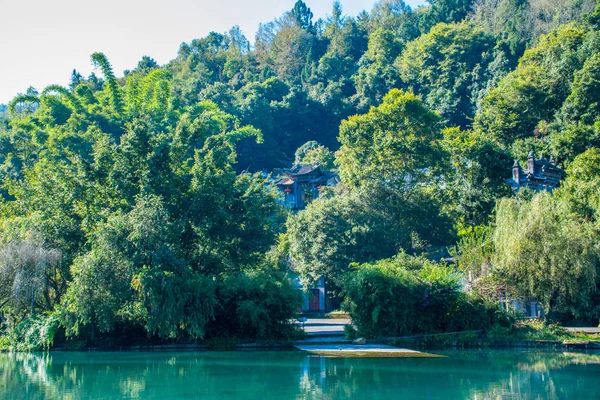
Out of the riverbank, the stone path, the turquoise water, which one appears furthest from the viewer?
the riverbank

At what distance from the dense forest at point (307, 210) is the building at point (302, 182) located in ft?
18.1

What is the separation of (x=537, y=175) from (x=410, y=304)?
56.4ft

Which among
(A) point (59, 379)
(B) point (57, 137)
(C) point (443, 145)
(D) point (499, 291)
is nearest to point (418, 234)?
(C) point (443, 145)

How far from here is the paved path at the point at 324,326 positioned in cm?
2374

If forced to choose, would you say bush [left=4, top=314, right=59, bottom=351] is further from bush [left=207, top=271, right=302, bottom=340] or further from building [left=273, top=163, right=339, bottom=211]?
building [left=273, top=163, right=339, bottom=211]

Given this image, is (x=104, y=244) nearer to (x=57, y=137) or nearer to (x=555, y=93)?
(x=57, y=137)

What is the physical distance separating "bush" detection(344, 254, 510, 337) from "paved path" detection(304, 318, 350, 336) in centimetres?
176

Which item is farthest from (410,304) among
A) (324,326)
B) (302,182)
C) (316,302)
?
(302,182)

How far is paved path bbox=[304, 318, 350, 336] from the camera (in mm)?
23742

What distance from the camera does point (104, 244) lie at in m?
20.8

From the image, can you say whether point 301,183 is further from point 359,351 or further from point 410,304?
point 359,351

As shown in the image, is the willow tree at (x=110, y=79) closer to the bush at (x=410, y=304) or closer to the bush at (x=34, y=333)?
the bush at (x=34, y=333)

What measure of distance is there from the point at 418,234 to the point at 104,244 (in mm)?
16274

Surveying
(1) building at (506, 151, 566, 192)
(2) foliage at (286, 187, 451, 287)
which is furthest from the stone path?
(1) building at (506, 151, 566, 192)
